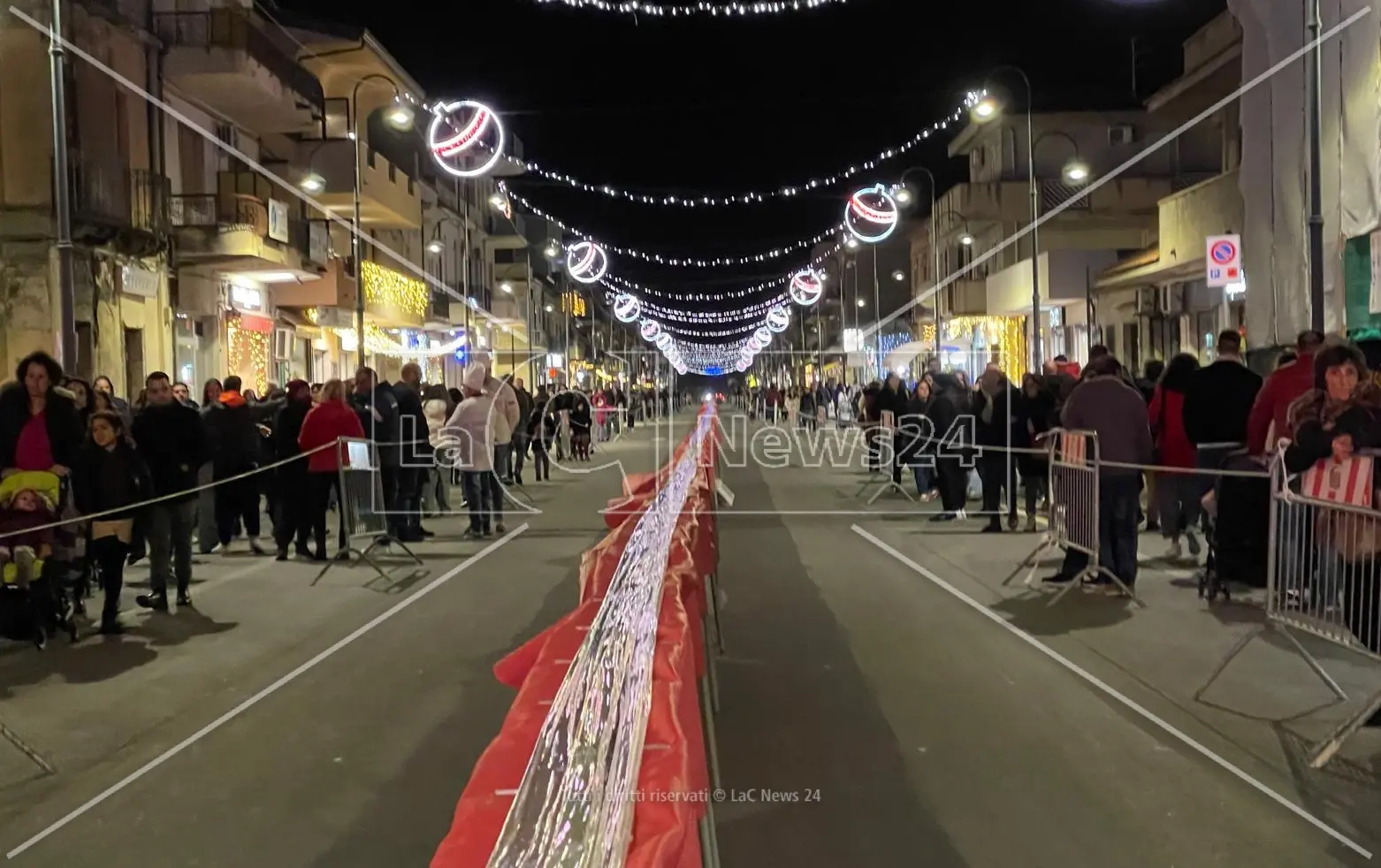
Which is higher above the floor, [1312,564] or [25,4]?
[25,4]

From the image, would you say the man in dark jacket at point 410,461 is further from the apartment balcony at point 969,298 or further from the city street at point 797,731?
the apartment balcony at point 969,298

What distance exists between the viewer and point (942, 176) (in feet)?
193

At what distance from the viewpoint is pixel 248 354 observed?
28.7 metres

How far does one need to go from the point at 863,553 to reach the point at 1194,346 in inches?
730

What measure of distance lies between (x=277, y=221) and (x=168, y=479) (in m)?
17.3

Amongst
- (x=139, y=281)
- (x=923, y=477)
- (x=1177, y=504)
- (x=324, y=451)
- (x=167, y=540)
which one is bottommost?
(x=923, y=477)

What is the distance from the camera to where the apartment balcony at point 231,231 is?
80.4ft

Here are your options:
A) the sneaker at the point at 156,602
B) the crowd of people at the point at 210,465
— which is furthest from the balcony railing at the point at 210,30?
the sneaker at the point at 156,602

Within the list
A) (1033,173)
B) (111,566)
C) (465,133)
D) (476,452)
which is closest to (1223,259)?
(1033,173)

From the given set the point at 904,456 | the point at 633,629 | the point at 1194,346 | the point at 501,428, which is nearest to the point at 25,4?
the point at 501,428

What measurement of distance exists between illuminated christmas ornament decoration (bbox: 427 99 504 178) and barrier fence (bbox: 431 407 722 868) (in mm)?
20270

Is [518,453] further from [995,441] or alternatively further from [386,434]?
[995,441]

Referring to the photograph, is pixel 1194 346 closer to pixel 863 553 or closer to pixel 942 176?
pixel 863 553

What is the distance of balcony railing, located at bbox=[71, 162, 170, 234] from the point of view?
2009 centimetres
